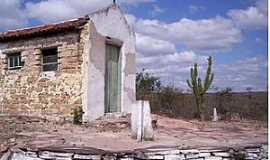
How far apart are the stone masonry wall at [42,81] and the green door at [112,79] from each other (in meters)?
1.37

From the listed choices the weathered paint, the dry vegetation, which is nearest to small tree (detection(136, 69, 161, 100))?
the dry vegetation

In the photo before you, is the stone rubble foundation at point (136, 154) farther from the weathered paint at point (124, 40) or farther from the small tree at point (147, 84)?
the small tree at point (147, 84)

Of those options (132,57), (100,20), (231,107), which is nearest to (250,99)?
(231,107)

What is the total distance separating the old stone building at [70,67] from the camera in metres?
10.6

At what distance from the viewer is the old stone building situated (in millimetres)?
10648

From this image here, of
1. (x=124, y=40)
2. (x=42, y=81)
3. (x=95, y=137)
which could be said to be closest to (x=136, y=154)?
(x=95, y=137)

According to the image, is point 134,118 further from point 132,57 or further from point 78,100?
point 132,57

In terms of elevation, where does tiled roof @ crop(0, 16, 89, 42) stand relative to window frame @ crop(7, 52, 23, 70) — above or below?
above

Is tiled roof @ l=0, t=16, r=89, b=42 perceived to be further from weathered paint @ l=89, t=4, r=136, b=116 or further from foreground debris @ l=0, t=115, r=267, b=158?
foreground debris @ l=0, t=115, r=267, b=158

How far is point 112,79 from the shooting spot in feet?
39.5

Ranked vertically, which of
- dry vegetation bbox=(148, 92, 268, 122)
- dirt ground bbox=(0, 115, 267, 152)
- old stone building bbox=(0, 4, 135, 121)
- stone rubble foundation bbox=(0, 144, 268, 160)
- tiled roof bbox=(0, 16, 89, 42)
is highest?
tiled roof bbox=(0, 16, 89, 42)

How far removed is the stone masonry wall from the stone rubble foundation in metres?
4.35

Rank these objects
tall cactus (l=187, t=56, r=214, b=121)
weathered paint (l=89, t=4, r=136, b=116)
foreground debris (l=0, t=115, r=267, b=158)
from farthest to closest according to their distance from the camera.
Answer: tall cactus (l=187, t=56, r=214, b=121), weathered paint (l=89, t=4, r=136, b=116), foreground debris (l=0, t=115, r=267, b=158)

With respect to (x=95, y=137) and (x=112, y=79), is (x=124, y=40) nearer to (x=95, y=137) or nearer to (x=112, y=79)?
(x=112, y=79)
